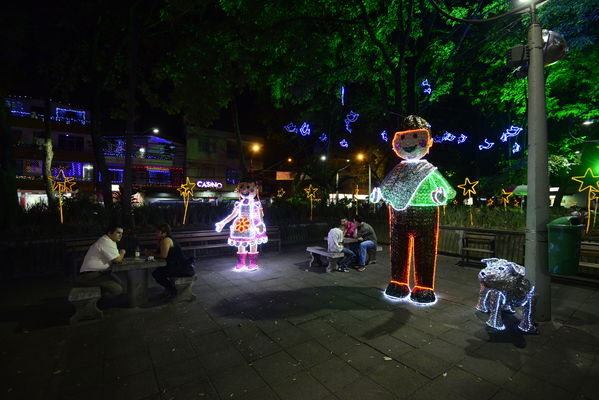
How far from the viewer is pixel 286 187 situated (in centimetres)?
3975

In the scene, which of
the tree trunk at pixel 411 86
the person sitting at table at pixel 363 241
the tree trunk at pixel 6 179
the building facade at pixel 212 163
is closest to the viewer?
the person sitting at table at pixel 363 241

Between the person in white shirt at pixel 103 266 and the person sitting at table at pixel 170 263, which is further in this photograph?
the person sitting at table at pixel 170 263

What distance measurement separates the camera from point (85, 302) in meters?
4.69

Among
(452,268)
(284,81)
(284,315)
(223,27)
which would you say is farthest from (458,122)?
(284,315)

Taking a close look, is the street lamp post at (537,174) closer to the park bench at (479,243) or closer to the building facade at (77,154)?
the park bench at (479,243)

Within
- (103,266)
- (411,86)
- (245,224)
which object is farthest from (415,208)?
(411,86)

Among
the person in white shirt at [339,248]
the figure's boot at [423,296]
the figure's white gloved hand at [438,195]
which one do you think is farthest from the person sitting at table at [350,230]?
the figure's white gloved hand at [438,195]

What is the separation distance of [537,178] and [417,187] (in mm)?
1721

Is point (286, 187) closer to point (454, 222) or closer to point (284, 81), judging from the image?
point (284, 81)

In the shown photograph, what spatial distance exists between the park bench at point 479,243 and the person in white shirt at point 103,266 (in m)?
9.03

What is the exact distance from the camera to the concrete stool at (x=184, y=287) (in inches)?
219

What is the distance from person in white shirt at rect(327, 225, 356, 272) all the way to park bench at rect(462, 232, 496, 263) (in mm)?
3696

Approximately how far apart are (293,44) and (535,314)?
11.3 m

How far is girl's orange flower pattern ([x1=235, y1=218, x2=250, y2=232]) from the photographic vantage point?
7867 mm
